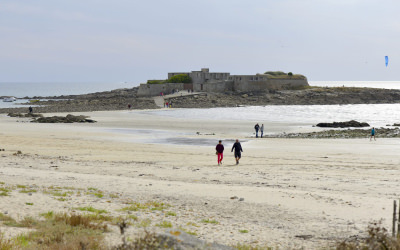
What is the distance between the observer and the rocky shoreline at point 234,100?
7029 centimetres

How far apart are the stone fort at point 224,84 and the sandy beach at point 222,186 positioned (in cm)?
6510

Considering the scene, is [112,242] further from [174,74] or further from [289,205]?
[174,74]

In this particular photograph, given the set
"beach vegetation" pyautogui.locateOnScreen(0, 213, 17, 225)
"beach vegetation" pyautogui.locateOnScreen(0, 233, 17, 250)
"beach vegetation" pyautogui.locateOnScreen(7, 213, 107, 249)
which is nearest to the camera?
"beach vegetation" pyautogui.locateOnScreen(0, 233, 17, 250)

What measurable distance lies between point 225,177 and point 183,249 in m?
9.35

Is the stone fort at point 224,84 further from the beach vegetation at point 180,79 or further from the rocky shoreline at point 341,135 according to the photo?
the rocky shoreline at point 341,135

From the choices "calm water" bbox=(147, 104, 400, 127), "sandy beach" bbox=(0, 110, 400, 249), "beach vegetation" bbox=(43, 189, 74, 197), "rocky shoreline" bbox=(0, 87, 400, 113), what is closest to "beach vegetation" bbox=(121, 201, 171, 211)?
"sandy beach" bbox=(0, 110, 400, 249)

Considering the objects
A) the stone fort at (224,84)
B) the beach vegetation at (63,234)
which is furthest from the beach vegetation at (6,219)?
the stone fort at (224,84)

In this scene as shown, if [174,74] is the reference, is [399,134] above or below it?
below

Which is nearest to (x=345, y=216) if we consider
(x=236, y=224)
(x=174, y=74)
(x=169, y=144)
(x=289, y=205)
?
(x=289, y=205)

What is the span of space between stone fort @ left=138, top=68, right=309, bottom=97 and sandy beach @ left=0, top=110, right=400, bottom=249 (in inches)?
2563

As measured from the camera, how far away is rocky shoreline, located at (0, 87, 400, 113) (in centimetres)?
7029

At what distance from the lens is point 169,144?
90.9 ft

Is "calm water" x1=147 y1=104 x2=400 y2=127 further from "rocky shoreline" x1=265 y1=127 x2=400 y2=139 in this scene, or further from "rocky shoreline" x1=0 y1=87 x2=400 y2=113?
"rocky shoreline" x1=0 y1=87 x2=400 y2=113

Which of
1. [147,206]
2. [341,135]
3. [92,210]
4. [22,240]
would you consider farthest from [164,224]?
[341,135]
